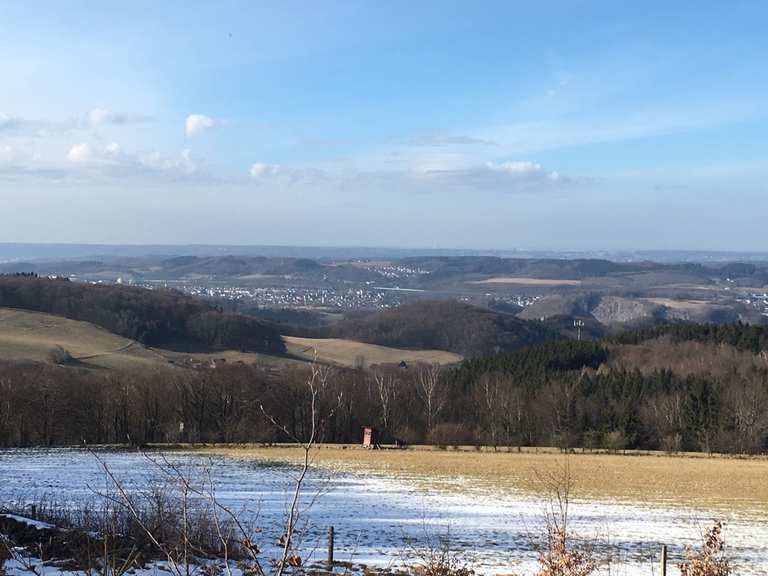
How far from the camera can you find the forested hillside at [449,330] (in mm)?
151250

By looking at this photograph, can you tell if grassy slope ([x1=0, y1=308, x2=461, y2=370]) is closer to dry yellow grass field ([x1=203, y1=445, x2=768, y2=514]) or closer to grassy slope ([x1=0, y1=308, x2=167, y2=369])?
grassy slope ([x1=0, y1=308, x2=167, y2=369])

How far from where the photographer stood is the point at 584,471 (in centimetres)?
4425

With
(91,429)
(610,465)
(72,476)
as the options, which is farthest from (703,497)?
(91,429)

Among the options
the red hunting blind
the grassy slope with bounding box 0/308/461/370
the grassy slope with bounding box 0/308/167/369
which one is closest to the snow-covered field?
the red hunting blind

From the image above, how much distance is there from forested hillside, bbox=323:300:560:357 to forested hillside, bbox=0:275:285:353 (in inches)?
973

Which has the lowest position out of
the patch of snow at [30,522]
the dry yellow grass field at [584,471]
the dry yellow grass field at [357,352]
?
the dry yellow grass field at [357,352]

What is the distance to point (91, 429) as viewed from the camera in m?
60.6

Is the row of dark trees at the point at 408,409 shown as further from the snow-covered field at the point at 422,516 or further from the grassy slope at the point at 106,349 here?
the grassy slope at the point at 106,349

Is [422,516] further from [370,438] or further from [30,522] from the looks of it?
[370,438]

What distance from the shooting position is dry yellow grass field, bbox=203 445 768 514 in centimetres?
3497

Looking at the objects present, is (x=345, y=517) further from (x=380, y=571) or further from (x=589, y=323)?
(x=589, y=323)

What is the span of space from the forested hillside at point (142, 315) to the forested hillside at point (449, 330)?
24712mm

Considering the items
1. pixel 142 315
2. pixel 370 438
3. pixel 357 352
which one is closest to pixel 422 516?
pixel 370 438

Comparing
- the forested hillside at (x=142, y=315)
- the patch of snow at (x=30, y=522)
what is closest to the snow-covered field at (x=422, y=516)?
the patch of snow at (x=30, y=522)
